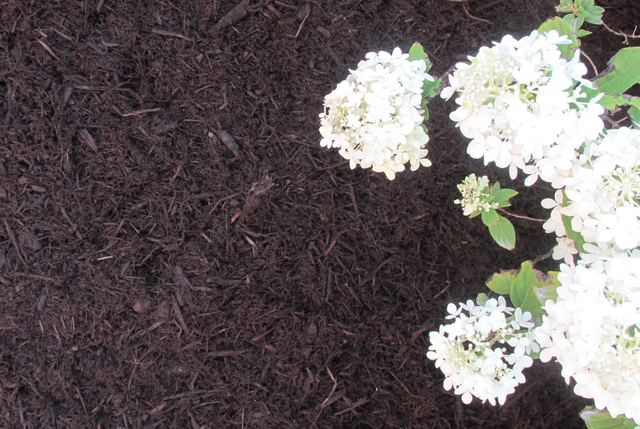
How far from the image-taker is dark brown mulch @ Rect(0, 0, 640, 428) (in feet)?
5.33

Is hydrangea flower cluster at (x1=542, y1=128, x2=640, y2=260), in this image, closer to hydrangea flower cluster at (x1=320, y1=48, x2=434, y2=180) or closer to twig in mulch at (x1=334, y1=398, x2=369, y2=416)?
hydrangea flower cluster at (x1=320, y1=48, x2=434, y2=180)

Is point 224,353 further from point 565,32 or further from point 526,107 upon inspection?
point 565,32

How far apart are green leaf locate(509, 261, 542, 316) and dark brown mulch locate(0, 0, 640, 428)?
1.59 ft

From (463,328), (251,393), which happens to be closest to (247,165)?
(251,393)

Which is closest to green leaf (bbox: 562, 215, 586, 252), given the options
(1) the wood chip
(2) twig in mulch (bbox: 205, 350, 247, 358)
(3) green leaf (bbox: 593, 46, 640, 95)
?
(3) green leaf (bbox: 593, 46, 640, 95)

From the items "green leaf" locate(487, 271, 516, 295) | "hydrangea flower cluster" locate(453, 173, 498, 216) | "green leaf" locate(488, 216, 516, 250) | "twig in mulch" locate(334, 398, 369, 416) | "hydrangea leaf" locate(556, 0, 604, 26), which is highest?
"hydrangea leaf" locate(556, 0, 604, 26)

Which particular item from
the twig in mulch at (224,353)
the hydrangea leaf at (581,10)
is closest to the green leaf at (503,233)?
the hydrangea leaf at (581,10)

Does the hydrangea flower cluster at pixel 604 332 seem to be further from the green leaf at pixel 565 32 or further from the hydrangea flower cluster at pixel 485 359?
the green leaf at pixel 565 32

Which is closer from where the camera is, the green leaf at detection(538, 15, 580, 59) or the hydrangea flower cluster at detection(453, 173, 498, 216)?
the green leaf at detection(538, 15, 580, 59)

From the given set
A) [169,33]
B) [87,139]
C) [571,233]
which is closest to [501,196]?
[571,233]

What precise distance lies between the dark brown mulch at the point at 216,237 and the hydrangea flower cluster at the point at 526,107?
30.8 inches

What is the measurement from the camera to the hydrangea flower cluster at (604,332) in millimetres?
769

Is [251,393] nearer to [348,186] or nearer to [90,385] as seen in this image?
[90,385]

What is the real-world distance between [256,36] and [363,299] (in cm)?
106
